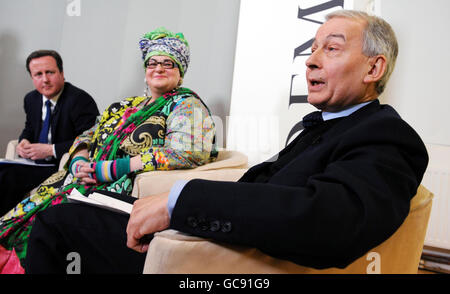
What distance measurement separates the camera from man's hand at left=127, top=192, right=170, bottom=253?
801 millimetres

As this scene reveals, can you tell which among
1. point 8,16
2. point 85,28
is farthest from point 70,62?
point 8,16

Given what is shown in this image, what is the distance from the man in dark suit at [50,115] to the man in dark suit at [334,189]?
1.99 metres

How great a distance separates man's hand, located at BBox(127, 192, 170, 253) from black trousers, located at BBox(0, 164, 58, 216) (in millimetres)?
1842

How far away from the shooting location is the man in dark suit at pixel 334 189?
0.69 meters

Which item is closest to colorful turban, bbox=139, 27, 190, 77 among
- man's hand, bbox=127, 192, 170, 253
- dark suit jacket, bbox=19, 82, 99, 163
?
dark suit jacket, bbox=19, 82, 99, 163

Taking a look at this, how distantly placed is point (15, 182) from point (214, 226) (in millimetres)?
2102

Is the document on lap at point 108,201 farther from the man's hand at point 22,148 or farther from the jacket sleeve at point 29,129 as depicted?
the jacket sleeve at point 29,129

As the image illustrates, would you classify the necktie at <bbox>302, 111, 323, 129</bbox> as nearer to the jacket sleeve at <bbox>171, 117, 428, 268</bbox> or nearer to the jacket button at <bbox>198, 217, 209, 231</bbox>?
the jacket sleeve at <bbox>171, 117, 428, 268</bbox>

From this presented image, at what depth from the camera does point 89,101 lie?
9.24 ft

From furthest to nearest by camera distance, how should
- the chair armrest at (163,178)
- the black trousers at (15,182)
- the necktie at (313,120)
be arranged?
the black trousers at (15,182) → the chair armrest at (163,178) → the necktie at (313,120)

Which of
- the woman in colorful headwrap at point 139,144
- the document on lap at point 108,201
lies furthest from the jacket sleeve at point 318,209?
the woman in colorful headwrap at point 139,144

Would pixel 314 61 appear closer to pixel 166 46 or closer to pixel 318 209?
pixel 318 209
